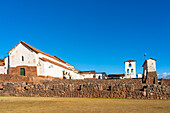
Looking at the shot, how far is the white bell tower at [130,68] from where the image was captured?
53.3 m

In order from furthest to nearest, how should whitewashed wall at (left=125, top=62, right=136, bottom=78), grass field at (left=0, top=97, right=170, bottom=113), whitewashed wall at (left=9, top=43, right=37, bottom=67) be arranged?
whitewashed wall at (left=125, top=62, right=136, bottom=78) → whitewashed wall at (left=9, top=43, right=37, bottom=67) → grass field at (left=0, top=97, right=170, bottom=113)

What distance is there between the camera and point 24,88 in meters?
17.9

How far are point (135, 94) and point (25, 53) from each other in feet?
91.8

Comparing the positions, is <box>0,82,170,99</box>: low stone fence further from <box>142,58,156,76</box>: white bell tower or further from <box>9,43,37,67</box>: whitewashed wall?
<box>142,58,156,76</box>: white bell tower

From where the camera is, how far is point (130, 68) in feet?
178

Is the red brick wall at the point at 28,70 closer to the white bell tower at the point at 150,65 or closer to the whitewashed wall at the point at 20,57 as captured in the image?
the whitewashed wall at the point at 20,57

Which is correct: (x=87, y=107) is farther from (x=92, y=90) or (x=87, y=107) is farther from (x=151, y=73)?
(x=151, y=73)

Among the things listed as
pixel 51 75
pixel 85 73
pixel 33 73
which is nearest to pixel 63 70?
pixel 51 75

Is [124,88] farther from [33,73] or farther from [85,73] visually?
[85,73]

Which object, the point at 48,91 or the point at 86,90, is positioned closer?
the point at 86,90

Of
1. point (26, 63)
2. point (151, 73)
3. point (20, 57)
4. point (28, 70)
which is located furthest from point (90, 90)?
point (20, 57)

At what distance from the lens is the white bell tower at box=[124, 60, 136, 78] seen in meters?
53.3

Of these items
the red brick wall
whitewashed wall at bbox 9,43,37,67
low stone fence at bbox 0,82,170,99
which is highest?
whitewashed wall at bbox 9,43,37,67

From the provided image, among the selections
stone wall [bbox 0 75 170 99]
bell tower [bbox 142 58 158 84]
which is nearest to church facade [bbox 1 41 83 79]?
stone wall [bbox 0 75 170 99]
